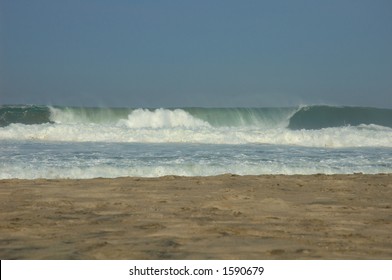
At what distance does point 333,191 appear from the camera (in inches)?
261

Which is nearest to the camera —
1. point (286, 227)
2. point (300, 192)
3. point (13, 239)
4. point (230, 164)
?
point (13, 239)

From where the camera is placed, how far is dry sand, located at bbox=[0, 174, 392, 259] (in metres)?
3.70

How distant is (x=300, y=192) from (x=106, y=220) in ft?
8.62

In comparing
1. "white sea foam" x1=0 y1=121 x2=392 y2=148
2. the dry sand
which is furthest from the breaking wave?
the dry sand

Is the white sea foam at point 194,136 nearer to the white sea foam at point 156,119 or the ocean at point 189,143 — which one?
the ocean at point 189,143

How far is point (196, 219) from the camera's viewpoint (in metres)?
4.77

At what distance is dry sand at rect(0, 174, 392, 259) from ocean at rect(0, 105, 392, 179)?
1.42m

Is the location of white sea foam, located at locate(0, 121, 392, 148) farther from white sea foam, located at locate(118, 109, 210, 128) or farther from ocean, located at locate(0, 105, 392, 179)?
white sea foam, located at locate(118, 109, 210, 128)

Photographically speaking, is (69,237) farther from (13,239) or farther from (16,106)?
(16,106)

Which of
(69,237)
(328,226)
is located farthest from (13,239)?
(328,226)

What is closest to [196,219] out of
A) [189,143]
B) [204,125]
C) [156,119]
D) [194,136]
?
[189,143]

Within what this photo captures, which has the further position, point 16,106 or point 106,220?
point 16,106

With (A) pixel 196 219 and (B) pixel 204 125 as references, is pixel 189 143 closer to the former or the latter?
(A) pixel 196 219

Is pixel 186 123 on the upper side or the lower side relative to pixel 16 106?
lower
